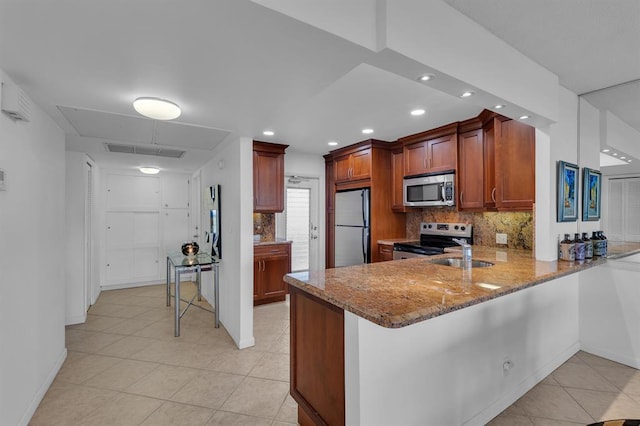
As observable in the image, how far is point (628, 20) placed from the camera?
64.4 inches

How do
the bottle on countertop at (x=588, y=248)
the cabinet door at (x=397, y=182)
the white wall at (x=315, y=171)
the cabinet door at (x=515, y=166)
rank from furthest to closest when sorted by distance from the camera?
the white wall at (x=315, y=171)
the cabinet door at (x=397, y=182)
the cabinet door at (x=515, y=166)
the bottle on countertop at (x=588, y=248)

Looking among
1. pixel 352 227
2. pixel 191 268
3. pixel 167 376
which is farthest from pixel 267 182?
pixel 167 376

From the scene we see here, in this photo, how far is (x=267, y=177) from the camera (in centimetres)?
426

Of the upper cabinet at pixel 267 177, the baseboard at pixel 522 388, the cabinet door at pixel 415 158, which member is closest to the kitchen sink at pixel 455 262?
the baseboard at pixel 522 388

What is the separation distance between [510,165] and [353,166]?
2.18 meters

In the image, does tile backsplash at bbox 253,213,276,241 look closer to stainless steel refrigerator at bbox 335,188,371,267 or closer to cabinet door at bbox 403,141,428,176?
stainless steel refrigerator at bbox 335,188,371,267

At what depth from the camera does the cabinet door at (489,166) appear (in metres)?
3.10

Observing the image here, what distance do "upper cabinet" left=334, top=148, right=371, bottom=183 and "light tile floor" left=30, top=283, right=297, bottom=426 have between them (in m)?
2.28

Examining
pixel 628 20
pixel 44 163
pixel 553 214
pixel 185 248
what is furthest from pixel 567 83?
pixel 185 248

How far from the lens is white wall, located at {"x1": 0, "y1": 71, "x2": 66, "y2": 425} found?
1.69m

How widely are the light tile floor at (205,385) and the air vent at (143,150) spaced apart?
2.14 meters

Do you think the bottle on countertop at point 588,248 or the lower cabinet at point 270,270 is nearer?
the bottle on countertop at point 588,248

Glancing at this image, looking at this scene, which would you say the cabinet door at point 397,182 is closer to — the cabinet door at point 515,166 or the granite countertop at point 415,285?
the cabinet door at point 515,166

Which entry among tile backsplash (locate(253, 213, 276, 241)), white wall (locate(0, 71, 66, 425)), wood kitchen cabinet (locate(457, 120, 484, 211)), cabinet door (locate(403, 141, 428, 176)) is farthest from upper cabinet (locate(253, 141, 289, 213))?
wood kitchen cabinet (locate(457, 120, 484, 211))
